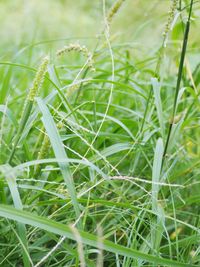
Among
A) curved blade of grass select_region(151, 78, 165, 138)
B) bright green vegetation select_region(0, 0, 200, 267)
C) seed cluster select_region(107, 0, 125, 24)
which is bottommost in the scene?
bright green vegetation select_region(0, 0, 200, 267)

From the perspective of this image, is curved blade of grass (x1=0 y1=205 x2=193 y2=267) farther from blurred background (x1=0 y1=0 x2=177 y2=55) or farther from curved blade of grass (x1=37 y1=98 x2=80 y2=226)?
blurred background (x1=0 y1=0 x2=177 y2=55)

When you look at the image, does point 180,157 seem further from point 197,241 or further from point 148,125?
point 197,241

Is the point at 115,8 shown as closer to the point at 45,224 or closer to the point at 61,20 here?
the point at 45,224

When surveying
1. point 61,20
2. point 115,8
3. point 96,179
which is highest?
point 115,8

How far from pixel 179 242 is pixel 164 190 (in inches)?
8.7

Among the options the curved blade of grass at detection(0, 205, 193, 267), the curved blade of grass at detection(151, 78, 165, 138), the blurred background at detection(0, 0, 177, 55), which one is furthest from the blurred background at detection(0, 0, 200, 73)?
the curved blade of grass at detection(0, 205, 193, 267)

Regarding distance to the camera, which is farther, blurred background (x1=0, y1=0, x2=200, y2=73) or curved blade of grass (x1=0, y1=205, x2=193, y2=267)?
blurred background (x1=0, y1=0, x2=200, y2=73)

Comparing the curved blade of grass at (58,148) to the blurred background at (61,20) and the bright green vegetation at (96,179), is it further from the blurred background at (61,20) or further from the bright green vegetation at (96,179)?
the blurred background at (61,20)

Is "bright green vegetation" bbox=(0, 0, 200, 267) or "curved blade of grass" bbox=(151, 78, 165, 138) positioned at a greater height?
"curved blade of grass" bbox=(151, 78, 165, 138)

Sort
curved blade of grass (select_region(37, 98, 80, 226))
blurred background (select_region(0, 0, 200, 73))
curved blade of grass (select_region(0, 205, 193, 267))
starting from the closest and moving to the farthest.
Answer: curved blade of grass (select_region(0, 205, 193, 267)), curved blade of grass (select_region(37, 98, 80, 226)), blurred background (select_region(0, 0, 200, 73))

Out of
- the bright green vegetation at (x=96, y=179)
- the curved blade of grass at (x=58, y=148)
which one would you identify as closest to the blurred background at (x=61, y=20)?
the bright green vegetation at (x=96, y=179)

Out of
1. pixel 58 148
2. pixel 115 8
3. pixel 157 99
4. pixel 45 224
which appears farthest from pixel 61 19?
pixel 45 224

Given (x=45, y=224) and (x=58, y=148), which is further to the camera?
(x=58, y=148)

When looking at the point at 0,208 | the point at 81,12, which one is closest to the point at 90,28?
the point at 81,12
